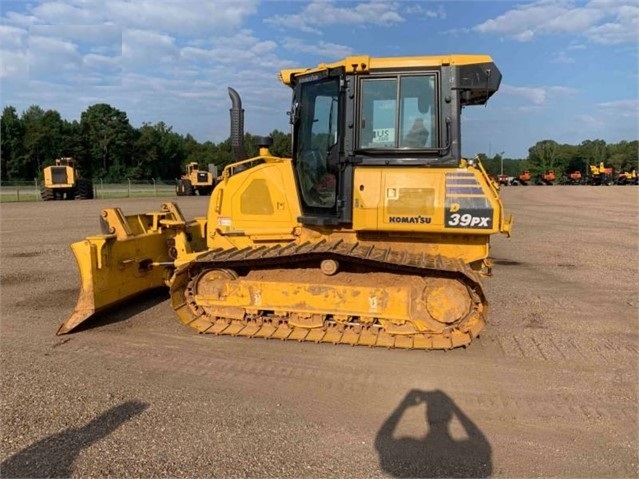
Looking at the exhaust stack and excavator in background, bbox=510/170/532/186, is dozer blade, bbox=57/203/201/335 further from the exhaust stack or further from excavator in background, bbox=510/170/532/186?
excavator in background, bbox=510/170/532/186

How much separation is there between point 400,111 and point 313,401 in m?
3.14

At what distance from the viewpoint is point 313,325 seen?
5766 millimetres

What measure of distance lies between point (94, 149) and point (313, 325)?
7687cm

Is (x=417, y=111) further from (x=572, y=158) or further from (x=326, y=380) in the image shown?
(x=572, y=158)

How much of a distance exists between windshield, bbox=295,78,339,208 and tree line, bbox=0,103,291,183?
54222mm

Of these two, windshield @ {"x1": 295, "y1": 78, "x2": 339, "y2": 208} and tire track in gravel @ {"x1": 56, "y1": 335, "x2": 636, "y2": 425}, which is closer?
tire track in gravel @ {"x1": 56, "y1": 335, "x2": 636, "y2": 425}

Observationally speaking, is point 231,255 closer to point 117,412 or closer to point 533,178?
point 117,412

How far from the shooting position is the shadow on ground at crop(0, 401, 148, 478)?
3.29m

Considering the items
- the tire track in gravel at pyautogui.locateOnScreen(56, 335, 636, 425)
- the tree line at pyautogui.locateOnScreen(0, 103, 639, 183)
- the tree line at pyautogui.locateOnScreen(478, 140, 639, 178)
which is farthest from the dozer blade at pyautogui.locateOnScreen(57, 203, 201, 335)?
the tree line at pyautogui.locateOnScreen(478, 140, 639, 178)

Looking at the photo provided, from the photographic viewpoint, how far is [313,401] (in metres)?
4.32

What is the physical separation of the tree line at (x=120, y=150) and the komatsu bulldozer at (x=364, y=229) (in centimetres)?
5233

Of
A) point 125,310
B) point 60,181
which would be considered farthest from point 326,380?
point 60,181

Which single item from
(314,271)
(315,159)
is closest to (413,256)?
(314,271)

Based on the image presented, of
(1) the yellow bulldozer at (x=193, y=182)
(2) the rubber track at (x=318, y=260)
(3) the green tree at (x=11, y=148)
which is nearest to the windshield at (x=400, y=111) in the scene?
(2) the rubber track at (x=318, y=260)
